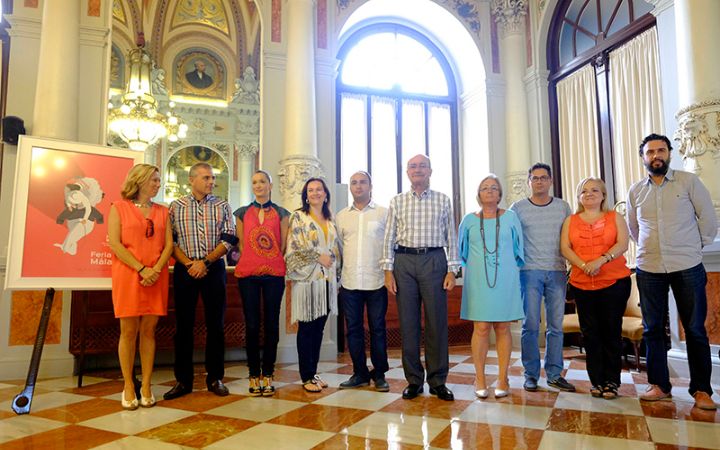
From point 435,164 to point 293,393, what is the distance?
460 cm

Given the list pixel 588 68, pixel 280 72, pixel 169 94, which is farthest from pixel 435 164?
pixel 169 94

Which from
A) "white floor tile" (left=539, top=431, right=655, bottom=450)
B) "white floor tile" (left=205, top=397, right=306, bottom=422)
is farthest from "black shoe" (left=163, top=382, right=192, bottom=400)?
"white floor tile" (left=539, top=431, right=655, bottom=450)

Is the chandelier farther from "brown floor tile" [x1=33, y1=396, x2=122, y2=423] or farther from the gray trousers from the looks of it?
the gray trousers

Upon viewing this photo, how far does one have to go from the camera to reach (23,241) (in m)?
2.88

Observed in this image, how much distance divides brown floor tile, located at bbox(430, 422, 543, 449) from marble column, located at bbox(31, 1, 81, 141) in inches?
146

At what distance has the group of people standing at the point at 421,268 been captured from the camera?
8.99 feet

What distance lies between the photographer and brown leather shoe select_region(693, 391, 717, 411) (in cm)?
255

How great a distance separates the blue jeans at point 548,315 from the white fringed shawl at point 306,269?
1252 mm

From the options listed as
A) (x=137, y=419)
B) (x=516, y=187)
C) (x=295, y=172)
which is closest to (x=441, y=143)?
(x=516, y=187)

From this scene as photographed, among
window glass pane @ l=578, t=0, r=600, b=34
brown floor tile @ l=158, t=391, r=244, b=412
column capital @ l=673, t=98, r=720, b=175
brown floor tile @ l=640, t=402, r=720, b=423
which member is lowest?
brown floor tile @ l=158, t=391, r=244, b=412

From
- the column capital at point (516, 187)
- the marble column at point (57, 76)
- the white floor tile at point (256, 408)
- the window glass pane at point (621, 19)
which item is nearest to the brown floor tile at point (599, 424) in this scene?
the white floor tile at point (256, 408)

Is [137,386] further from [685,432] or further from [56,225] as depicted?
[685,432]

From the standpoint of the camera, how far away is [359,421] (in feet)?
7.79

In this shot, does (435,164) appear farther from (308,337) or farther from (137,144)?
(308,337)
